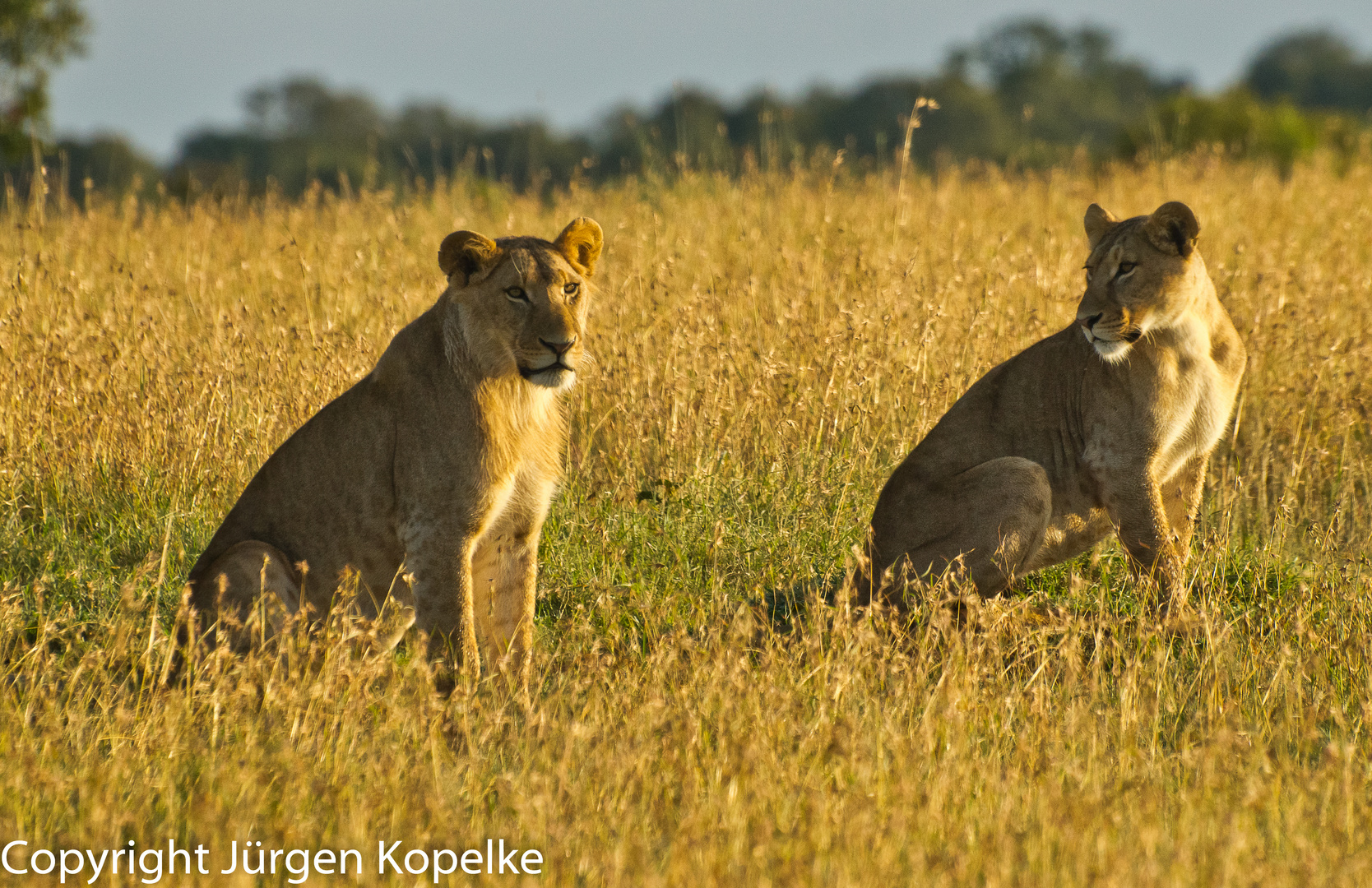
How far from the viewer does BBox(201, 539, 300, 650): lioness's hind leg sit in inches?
163

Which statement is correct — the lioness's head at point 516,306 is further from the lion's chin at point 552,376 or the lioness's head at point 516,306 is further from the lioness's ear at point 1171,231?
the lioness's ear at point 1171,231

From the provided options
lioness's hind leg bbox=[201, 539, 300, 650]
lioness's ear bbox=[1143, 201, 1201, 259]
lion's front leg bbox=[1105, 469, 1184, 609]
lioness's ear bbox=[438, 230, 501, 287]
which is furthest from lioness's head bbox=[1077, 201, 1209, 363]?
lioness's hind leg bbox=[201, 539, 300, 650]

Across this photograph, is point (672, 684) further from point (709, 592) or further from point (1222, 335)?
point (1222, 335)

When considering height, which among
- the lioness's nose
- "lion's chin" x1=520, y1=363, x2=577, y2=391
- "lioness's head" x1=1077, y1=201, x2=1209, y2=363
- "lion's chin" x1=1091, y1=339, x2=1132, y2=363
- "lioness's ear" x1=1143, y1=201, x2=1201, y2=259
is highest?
"lioness's ear" x1=1143, y1=201, x2=1201, y2=259

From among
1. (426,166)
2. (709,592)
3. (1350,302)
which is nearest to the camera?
(709,592)

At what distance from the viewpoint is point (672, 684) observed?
3967mm

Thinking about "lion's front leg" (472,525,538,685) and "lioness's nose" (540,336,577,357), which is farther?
"lion's front leg" (472,525,538,685)

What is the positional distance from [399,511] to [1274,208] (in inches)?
351

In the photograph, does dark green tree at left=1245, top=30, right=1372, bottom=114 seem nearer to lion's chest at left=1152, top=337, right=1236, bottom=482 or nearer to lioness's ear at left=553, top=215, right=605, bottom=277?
lion's chest at left=1152, top=337, right=1236, bottom=482

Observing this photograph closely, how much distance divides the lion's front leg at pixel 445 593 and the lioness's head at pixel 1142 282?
2.44m

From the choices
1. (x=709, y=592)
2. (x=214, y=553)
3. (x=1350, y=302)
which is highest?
(x=1350, y=302)

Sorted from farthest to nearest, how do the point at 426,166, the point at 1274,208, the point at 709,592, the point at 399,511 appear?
1. the point at 426,166
2. the point at 1274,208
3. the point at 709,592
4. the point at 399,511

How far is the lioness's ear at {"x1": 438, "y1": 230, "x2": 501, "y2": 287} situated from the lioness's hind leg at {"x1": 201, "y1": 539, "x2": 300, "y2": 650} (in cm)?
114

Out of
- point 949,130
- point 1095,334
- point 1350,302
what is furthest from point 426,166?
point 1095,334
